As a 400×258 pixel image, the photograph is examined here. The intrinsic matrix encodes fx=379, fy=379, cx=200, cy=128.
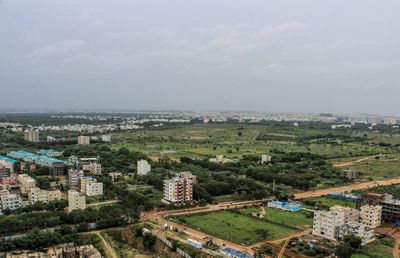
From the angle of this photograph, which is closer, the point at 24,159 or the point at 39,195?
the point at 39,195

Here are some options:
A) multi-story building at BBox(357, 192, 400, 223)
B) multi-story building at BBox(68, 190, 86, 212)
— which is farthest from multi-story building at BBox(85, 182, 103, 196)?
multi-story building at BBox(357, 192, 400, 223)

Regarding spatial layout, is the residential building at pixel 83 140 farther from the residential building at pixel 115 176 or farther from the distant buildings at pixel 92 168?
the residential building at pixel 115 176

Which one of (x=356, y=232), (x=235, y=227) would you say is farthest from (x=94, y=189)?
(x=356, y=232)

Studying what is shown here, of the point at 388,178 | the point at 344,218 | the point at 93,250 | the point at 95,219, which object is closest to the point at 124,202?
the point at 95,219

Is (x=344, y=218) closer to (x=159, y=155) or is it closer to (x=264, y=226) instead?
(x=264, y=226)

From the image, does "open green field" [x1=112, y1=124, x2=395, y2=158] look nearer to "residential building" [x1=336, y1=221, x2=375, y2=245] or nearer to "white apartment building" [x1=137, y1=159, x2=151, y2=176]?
"white apartment building" [x1=137, y1=159, x2=151, y2=176]

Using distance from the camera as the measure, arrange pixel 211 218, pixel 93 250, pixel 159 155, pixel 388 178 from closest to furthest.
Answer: pixel 93 250
pixel 211 218
pixel 388 178
pixel 159 155

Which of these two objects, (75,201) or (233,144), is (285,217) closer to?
(75,201)
